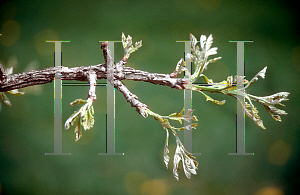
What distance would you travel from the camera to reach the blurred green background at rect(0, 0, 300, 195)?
0.77 metres

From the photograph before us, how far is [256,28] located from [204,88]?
0.35 meters

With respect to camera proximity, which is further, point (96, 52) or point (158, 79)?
point (96, 52)

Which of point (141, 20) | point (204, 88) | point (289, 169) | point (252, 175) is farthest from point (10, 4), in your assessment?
point (289, 169)

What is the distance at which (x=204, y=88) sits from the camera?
0.63 m

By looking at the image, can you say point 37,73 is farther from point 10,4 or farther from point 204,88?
point 204,88

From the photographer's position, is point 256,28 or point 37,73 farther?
point 256,28

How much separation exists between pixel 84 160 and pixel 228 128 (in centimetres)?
55

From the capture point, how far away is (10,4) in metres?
0.79

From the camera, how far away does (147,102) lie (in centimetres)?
76

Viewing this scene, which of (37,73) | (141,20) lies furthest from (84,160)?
(141,20)

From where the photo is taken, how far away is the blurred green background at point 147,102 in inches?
30.4

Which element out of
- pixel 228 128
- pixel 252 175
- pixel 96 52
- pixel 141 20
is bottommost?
pixel 252 175

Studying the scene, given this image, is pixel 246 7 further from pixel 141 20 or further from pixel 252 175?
pixel 252 175

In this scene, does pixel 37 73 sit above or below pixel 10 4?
below
